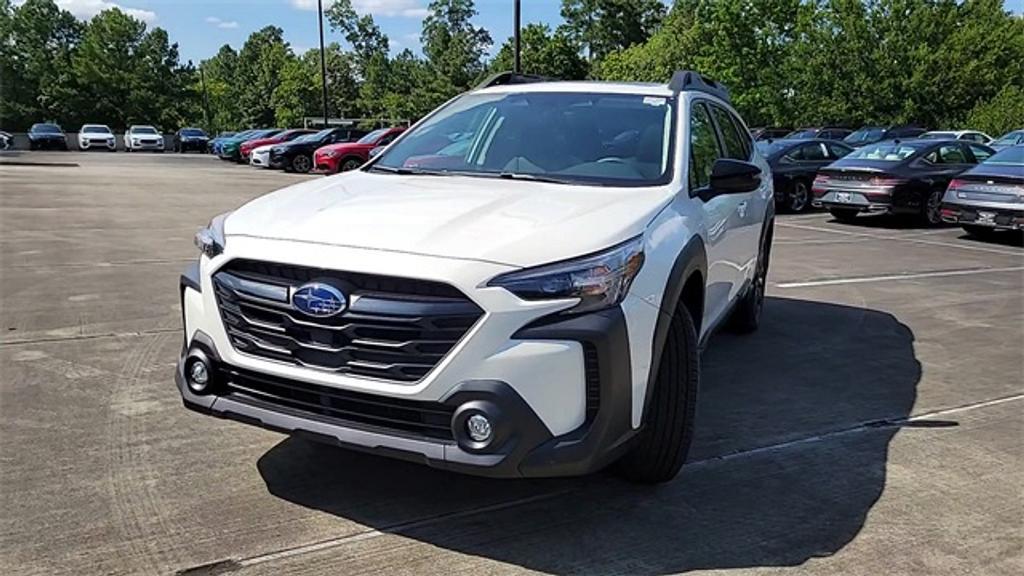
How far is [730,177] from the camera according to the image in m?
4.12

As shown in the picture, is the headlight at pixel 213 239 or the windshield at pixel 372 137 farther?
the windshield at pixel 372 137

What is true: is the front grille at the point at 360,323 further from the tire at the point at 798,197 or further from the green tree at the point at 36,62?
the green tree at the point at 36,62

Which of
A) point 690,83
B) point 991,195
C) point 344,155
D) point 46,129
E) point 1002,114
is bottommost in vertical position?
point 991,195

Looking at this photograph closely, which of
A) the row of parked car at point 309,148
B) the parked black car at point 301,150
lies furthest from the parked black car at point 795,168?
the parked black car at point 301,150

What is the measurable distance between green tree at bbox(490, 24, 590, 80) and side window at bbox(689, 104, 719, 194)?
59.5 meters

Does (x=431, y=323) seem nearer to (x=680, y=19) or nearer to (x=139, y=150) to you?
(x=139, y=150)

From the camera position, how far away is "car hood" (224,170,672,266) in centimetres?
304

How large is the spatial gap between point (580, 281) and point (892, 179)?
44.4 ft

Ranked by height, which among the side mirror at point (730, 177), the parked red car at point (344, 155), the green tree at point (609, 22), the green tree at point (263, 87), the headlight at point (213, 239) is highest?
the green tree at point (609, 22)

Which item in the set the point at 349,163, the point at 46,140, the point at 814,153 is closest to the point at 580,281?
the point at 814,153

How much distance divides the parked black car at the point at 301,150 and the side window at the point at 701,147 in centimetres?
2534

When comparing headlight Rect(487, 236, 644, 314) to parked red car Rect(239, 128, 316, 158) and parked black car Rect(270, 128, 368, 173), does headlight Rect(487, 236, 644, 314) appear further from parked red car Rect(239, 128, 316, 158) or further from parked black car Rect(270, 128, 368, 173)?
parked red car Rect(239, 128, 316, 158)

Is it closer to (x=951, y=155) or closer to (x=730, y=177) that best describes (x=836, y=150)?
(x=951, y=155)

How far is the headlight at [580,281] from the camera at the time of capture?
9.59ft
